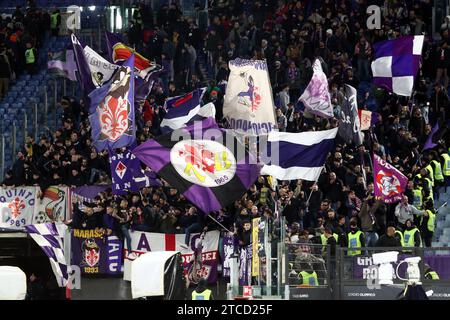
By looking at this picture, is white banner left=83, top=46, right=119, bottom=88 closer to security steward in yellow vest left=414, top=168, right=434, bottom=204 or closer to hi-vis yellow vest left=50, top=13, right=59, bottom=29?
security steward in yellow vest left=414, top=168, right=434, bottom=204

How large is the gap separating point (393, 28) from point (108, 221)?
38.5 ft

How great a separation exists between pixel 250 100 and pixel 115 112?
4.09 m

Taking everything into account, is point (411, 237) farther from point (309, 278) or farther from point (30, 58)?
point (30, 58)

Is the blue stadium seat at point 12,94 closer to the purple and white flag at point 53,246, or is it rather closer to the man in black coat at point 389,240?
the purple and white flag at point 53,246

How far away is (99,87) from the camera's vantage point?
33.4 m

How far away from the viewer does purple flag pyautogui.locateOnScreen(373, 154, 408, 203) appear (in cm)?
2992

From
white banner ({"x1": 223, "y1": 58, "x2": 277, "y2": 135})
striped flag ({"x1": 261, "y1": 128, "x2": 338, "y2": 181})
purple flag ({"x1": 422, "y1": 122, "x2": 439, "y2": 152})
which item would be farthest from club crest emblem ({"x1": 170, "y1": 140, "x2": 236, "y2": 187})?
purple flag ({"x1": 422, "y1": 122, "x2": 439, "y2": 152})

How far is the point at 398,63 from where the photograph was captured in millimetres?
33438

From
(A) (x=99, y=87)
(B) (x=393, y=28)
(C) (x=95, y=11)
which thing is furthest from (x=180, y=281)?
(C) (x=95, y=11)

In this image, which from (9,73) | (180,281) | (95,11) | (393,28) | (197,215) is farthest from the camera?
(95,11)

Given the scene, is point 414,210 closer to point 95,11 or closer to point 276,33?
point 276,33

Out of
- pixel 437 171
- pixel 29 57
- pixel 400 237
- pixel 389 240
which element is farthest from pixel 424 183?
pixel 29 57

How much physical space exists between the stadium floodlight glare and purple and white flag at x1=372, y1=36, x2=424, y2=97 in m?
6.84
